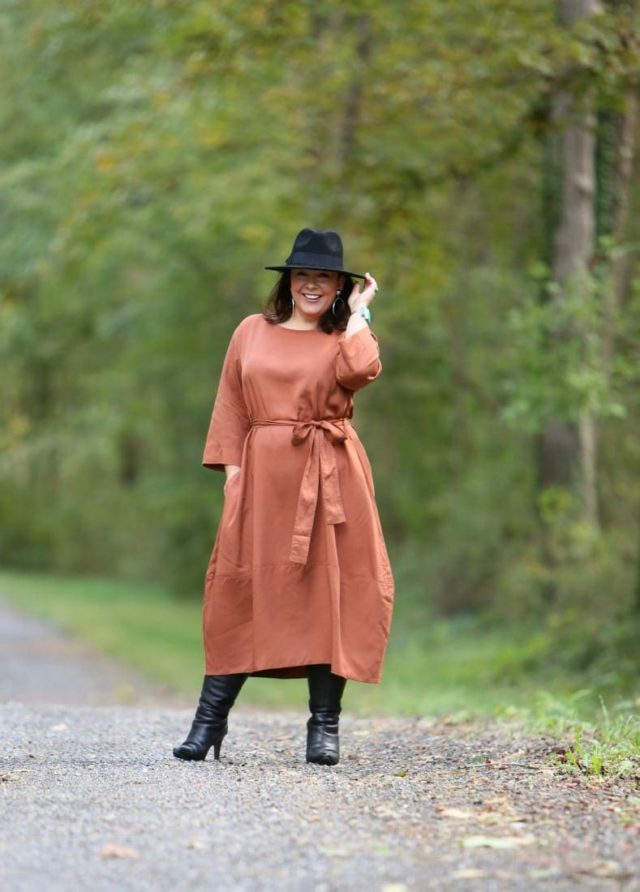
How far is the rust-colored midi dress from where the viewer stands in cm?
638

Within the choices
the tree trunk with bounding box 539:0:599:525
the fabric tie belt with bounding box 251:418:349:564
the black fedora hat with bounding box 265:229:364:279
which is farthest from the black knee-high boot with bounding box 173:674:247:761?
the tree trunk with bounding box 539:0:599:525

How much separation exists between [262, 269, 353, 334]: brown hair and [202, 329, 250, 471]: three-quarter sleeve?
19 centimetres

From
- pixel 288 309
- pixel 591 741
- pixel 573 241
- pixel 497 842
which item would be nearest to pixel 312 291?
pixel 288 309

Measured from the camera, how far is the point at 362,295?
21.7 ft

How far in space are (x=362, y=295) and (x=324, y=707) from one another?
71.1 inches

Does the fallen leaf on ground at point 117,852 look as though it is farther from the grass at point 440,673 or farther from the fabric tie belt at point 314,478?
the grass at point 440,673

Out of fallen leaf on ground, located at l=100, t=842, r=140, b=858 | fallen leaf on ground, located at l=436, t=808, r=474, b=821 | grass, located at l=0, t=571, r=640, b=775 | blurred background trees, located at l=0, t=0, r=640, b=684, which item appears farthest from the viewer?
blurred background trees, located at l=0, t=0, r=640, b=684

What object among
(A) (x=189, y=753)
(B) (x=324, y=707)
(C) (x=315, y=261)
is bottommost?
(A) (x=189, y=753)

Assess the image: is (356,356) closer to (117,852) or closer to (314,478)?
(314,478)

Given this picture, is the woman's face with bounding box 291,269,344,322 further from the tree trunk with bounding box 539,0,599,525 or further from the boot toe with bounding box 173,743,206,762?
the tree trunk with bounding box 539,0,599,525

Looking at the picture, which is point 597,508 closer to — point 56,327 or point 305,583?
point 305,583

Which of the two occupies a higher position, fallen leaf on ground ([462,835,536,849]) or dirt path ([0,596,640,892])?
fallen leaf on ground ([462,835,536,849])

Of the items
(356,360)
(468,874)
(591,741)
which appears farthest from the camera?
(591,741)

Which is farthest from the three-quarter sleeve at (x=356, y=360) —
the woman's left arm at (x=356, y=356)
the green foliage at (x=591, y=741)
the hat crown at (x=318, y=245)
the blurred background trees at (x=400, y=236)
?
the blurred background trees at (x=400, y=236)
